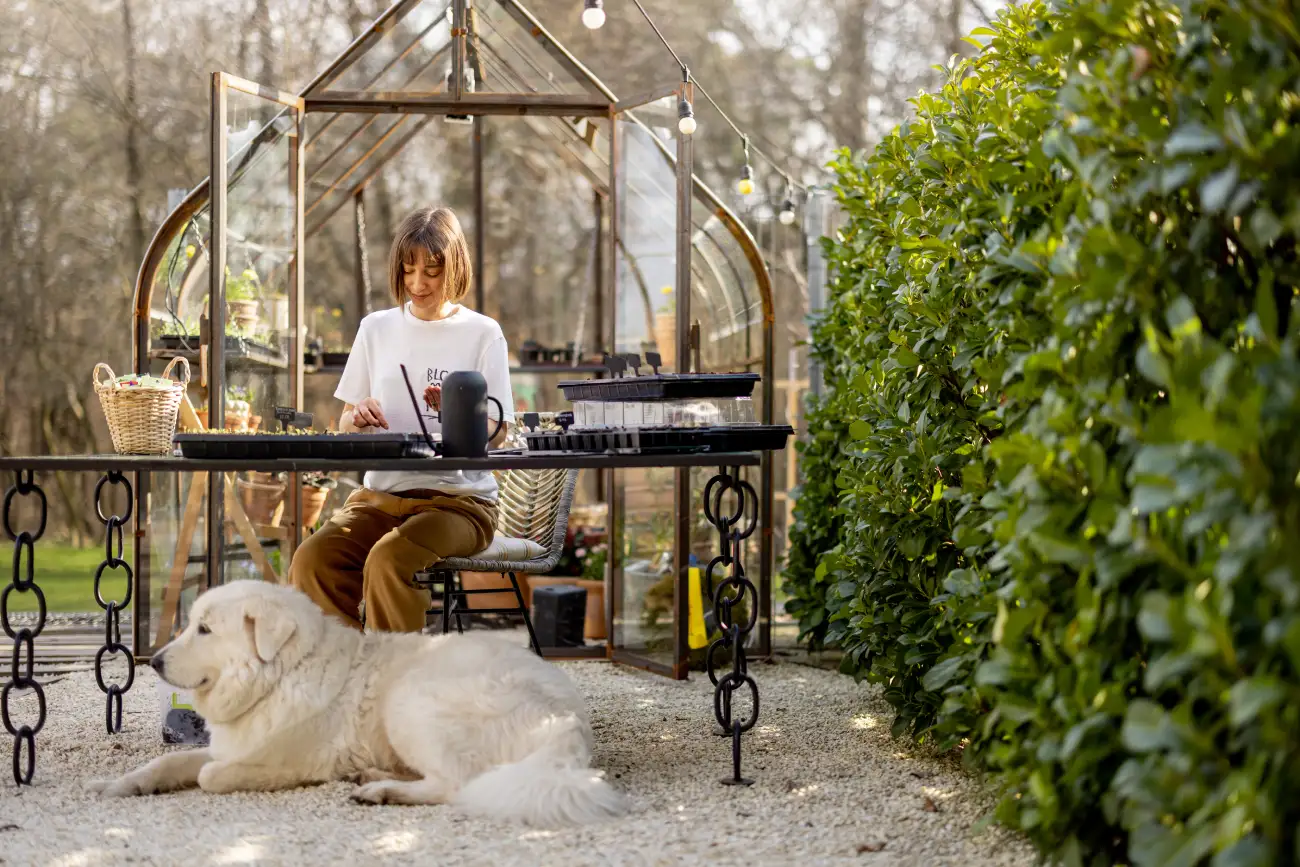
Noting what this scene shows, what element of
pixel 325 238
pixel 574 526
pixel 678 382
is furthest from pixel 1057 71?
pixel 325 238

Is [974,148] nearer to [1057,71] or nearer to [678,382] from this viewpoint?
[1057,71]

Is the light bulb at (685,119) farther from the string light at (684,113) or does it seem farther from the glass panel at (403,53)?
the glass panel at (403,53)

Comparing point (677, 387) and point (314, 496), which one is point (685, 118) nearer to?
point (677, 387)

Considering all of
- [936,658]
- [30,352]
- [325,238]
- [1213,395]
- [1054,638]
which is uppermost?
[325,238]

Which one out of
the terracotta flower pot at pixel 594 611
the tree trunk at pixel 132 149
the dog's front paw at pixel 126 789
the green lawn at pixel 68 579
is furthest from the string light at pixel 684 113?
the tree trunk at pixel 132 149

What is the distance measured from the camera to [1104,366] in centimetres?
232

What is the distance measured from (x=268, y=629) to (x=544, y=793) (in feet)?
2.89

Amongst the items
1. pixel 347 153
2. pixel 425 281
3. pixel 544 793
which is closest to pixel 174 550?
pixel 425 281

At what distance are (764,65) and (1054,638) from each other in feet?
45.0

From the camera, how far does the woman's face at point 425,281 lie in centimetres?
429

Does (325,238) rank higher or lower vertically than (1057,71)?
higher

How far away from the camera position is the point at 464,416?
127 inches

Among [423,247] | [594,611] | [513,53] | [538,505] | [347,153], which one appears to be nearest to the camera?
[423,247]

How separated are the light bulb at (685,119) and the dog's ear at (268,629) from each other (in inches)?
116
